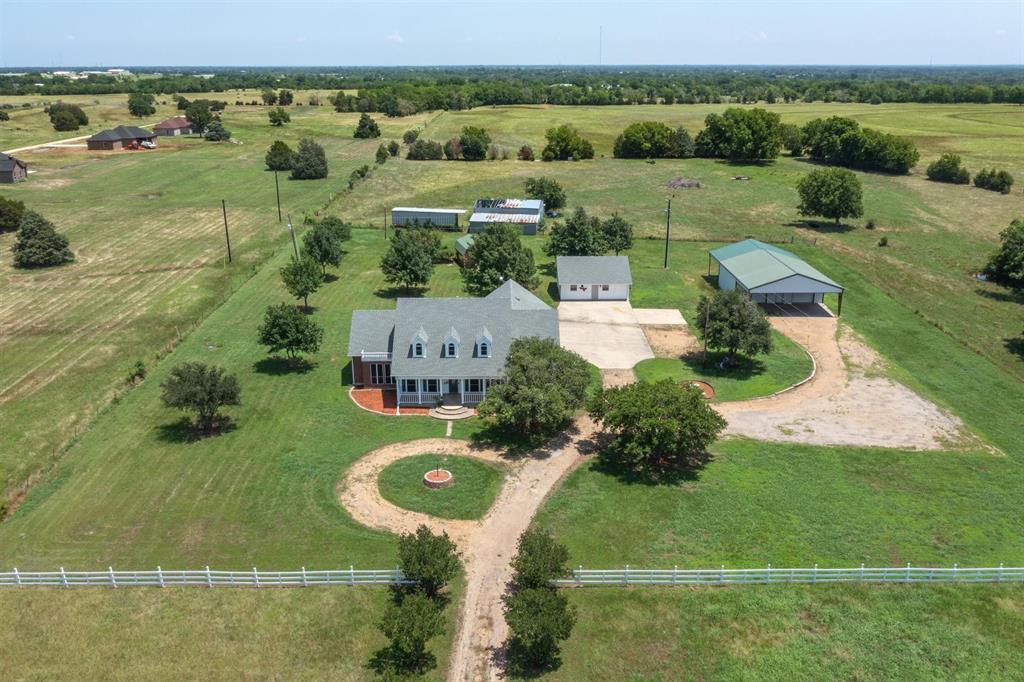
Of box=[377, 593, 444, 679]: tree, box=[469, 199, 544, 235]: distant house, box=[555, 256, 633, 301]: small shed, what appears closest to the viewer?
box=[377, 593, 444, 679]: tree

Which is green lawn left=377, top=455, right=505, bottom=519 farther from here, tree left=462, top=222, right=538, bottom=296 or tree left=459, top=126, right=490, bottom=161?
tree left=459, top=126, right=490, bottom=161

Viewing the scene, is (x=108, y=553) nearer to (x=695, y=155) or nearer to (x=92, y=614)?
(x=92, y=614)

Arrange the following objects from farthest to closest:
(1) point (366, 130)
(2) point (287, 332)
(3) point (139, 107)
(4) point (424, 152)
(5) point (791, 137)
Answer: (3) point (139, 107) → (1) point (366, 130) → (5) point (791, 137) → (4) point (424, 152) → (2) point (287, 332)

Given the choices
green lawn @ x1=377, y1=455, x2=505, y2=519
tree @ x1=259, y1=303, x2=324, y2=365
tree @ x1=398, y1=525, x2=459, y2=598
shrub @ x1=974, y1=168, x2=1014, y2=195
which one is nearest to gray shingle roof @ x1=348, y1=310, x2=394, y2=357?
tree @ x1=259, y1=303, x2=324, y2=365

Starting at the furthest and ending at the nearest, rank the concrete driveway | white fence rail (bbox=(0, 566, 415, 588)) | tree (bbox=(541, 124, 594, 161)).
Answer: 1. tree (bbox=(541, 124, 594, 161))
2. the concrete driveway
3. white fence rail (bbox=(0, 566, 415, 588))

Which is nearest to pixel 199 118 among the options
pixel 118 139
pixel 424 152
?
pixel 118 139

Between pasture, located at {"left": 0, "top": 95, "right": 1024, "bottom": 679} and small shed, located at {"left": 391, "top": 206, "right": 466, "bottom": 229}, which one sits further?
small shed, located at {"left": 391, "top": 206, "right": 466, "bottom": 229}

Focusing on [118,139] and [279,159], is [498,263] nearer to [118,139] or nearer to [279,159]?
[279,159]

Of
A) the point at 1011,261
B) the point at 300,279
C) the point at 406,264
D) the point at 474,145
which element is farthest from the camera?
the point at 474,145

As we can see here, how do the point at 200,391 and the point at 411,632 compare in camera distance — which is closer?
the point at 411,632
